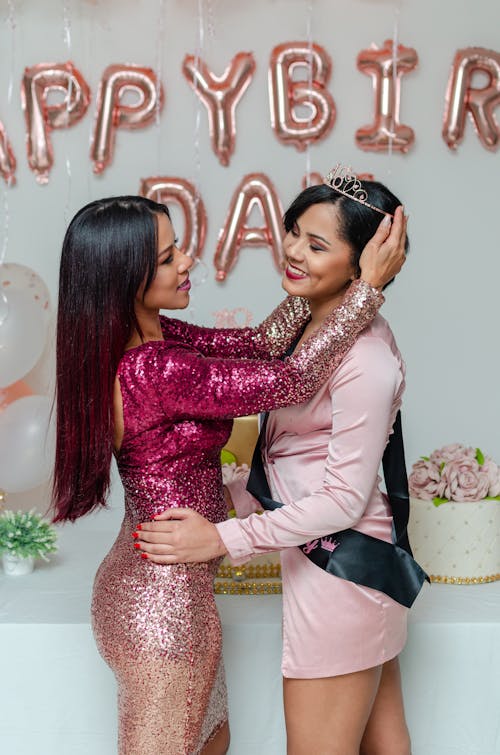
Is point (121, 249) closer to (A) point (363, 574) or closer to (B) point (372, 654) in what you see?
(A) point (363, 574)

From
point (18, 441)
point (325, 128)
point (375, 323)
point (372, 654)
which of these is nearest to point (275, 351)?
point (375, 323)

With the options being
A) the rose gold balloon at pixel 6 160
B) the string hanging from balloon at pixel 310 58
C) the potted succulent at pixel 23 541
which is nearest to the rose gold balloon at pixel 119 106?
the rose gold balloon at pixel 6 160

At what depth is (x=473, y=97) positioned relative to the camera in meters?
3.75

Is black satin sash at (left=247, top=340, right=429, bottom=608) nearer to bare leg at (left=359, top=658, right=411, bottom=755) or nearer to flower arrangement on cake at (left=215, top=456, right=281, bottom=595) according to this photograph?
bare leg at (left=359, top=658, right=411, bottom=755)

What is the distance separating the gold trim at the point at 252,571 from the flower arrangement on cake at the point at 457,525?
39 centimetres

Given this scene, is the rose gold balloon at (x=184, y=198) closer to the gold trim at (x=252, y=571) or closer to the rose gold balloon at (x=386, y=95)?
the rose gold balloon at (x=386, y=95)

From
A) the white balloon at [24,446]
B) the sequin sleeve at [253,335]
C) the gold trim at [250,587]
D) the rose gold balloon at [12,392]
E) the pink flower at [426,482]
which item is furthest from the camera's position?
the rose gold balloon at [12,392]

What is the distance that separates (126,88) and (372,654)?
274 centimetres

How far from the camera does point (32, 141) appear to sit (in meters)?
3.80

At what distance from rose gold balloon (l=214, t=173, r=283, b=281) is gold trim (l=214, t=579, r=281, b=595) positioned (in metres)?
1.65

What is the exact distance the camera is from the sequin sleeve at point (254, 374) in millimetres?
1635

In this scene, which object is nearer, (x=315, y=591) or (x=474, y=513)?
(x=315, y=591)

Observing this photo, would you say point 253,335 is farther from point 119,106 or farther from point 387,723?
point 119,106

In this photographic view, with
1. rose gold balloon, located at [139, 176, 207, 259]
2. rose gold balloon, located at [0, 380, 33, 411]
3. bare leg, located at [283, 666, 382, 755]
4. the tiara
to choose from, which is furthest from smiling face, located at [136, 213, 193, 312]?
rose gold balloon, located at [139, 176, 207, 259]
